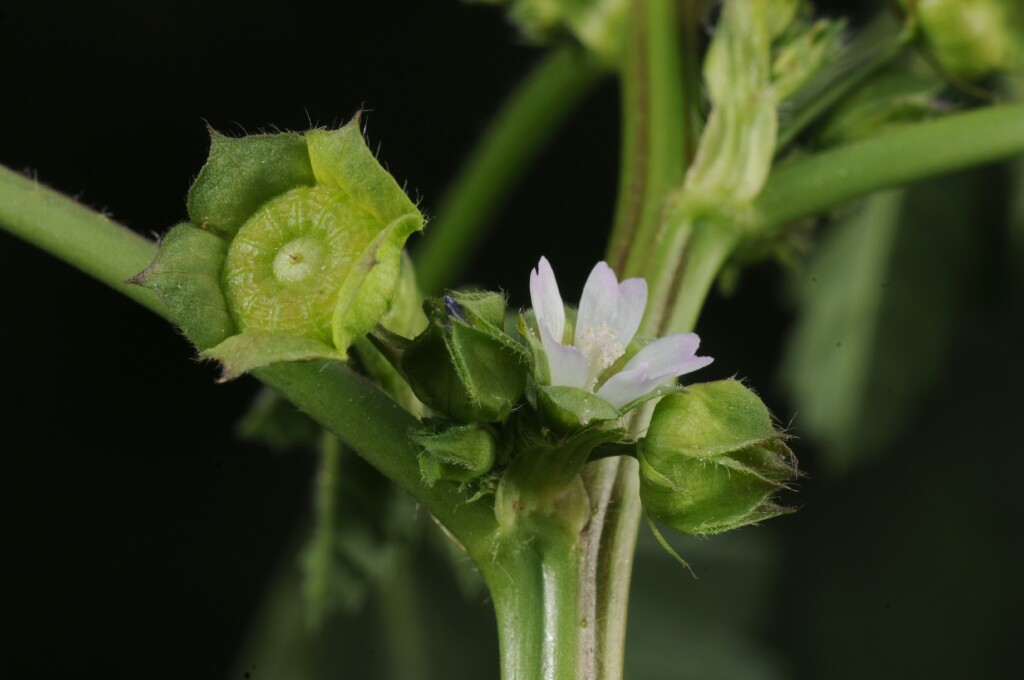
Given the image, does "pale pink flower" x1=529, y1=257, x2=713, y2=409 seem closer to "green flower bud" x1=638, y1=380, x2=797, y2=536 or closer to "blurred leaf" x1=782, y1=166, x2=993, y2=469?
"green flower bud" x1=638, y1=380, x2=797, y2=536

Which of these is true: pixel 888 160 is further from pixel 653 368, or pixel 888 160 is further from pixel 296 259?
pixel 296 259

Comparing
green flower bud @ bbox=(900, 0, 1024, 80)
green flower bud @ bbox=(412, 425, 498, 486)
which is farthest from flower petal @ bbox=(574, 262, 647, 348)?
green flower bud @ bbox=(900, 0, 1024, 80)

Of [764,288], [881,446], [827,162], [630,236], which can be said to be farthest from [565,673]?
[764,288]

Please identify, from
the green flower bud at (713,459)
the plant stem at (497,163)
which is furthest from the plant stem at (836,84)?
the green flower bud at (713,459)

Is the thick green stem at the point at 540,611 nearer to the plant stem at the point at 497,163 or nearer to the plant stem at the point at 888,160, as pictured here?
the plant stem at the point at 888,160

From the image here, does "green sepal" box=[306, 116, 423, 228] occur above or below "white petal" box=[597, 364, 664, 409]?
above

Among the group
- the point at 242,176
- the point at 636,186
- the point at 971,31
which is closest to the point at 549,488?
the point at 242,176
